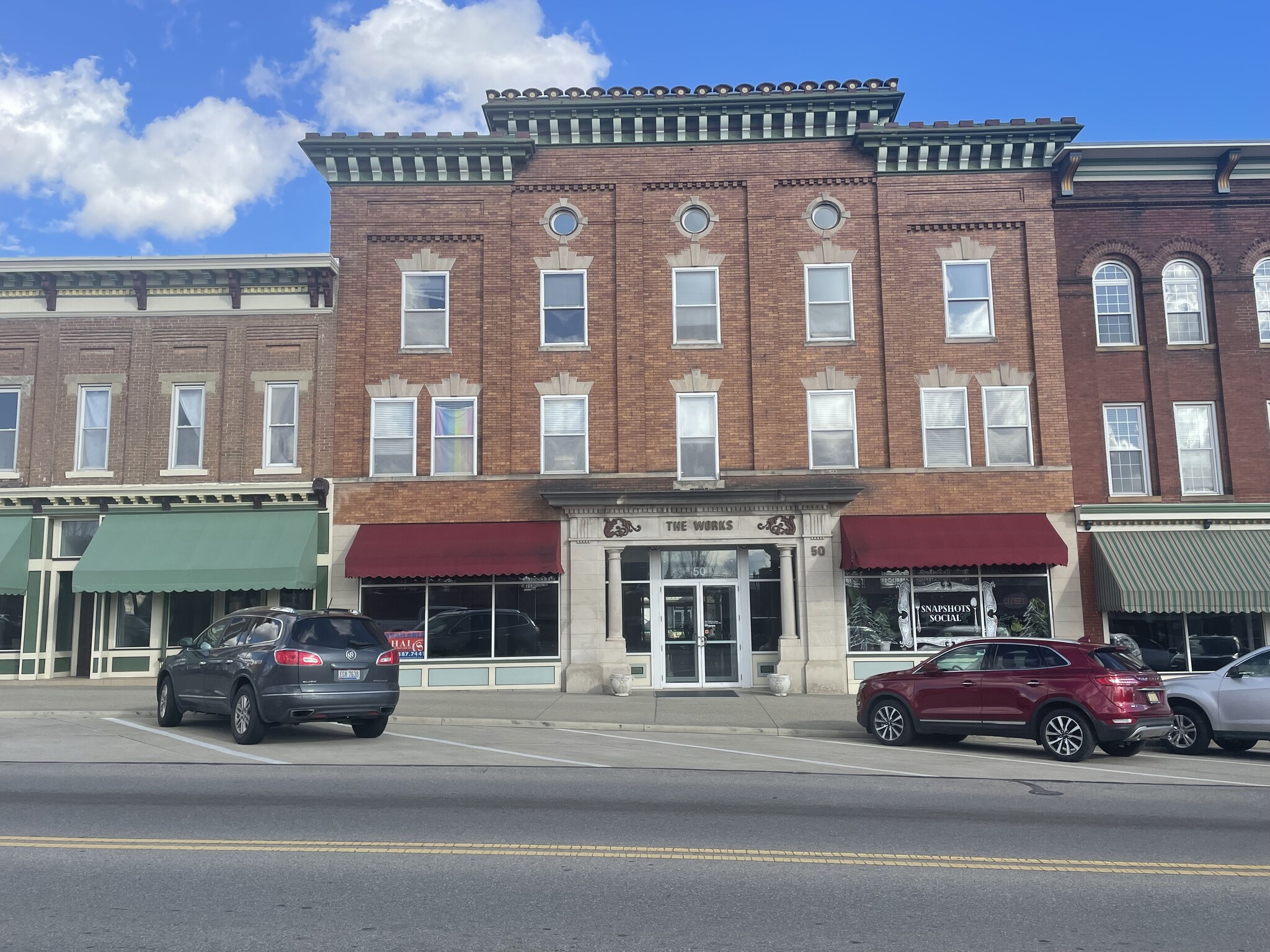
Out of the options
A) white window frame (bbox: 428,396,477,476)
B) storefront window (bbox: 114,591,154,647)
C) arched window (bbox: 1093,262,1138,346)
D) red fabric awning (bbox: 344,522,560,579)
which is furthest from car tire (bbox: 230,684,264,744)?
arched window (bbox: 1093,262,1138,346)

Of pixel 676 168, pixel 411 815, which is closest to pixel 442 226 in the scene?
pixel 676 168

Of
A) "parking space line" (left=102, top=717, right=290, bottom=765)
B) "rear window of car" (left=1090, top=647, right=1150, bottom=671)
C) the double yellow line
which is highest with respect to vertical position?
"rear window of car" (left=1090, top=647, right=1150, bottom=671)

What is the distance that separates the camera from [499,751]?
13.0 meters

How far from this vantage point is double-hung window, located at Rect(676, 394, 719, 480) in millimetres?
21656

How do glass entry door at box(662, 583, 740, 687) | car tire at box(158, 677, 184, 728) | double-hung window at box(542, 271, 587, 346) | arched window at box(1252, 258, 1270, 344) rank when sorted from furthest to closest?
double-hung window at box(542, 271, 587, 346) → arched window at box(1252, 258, 1270, 344) → glass entry door at box(662, 583, 740, 687) → car tire at box(158, 677, 184, 728)

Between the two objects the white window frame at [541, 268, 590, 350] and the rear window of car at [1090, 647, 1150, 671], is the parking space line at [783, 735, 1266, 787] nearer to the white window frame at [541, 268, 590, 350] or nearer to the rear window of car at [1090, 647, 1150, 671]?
the rear window of car at [1090, 647, 1150, 671]

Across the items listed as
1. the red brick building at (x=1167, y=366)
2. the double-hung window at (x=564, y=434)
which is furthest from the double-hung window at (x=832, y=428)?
the double-hung window at (x=564, y=434)

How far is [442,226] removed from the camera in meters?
22.6

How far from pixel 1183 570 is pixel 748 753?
463 inches

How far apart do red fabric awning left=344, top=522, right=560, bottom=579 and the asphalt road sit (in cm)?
833

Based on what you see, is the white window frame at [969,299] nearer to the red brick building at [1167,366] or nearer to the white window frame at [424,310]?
the red brick building at [1167,366]

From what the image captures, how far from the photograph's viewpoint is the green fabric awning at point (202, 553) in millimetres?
20547

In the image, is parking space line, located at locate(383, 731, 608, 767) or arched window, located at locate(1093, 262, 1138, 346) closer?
parking space line, located at locate(383, 731, 608, 767)

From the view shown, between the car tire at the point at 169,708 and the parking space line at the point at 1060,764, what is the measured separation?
29.4ft
